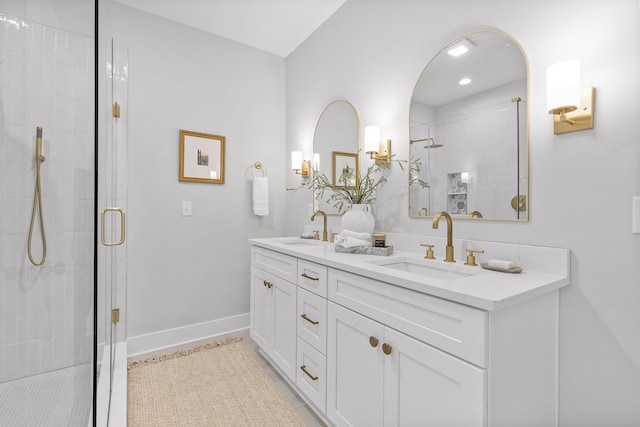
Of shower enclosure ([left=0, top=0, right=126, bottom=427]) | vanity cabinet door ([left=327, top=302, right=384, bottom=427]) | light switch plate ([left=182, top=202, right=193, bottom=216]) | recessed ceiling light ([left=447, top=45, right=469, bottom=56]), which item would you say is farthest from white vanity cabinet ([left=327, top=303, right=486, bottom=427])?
light switch plate ([left=182, top=202, right=193, bottom=216])

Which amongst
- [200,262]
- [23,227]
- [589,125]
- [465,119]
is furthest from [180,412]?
[589,125]

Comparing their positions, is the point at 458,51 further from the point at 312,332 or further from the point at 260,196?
the point at 260,196

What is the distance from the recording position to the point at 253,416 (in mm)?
1621

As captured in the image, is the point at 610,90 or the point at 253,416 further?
the point at 253,416

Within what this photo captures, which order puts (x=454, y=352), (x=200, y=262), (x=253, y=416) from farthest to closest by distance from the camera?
1. (x=200, y=262)
2. (x=253, y=416)
3. (x=454, y=352)

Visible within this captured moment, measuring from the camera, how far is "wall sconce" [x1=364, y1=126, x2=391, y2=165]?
1.90 meters

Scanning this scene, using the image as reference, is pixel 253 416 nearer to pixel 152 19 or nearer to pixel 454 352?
pixel 454 352

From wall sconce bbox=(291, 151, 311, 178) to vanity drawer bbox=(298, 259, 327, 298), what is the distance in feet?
3.78

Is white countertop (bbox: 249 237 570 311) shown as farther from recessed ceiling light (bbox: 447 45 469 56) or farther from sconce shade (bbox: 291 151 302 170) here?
sconce shade (bbox: 291 151 302 170)

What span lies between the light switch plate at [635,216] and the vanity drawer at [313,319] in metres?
1.18

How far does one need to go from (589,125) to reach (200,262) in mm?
2596

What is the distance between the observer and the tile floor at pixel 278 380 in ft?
5.30

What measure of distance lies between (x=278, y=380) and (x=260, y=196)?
1501mm

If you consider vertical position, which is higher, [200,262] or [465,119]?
[465,119]
